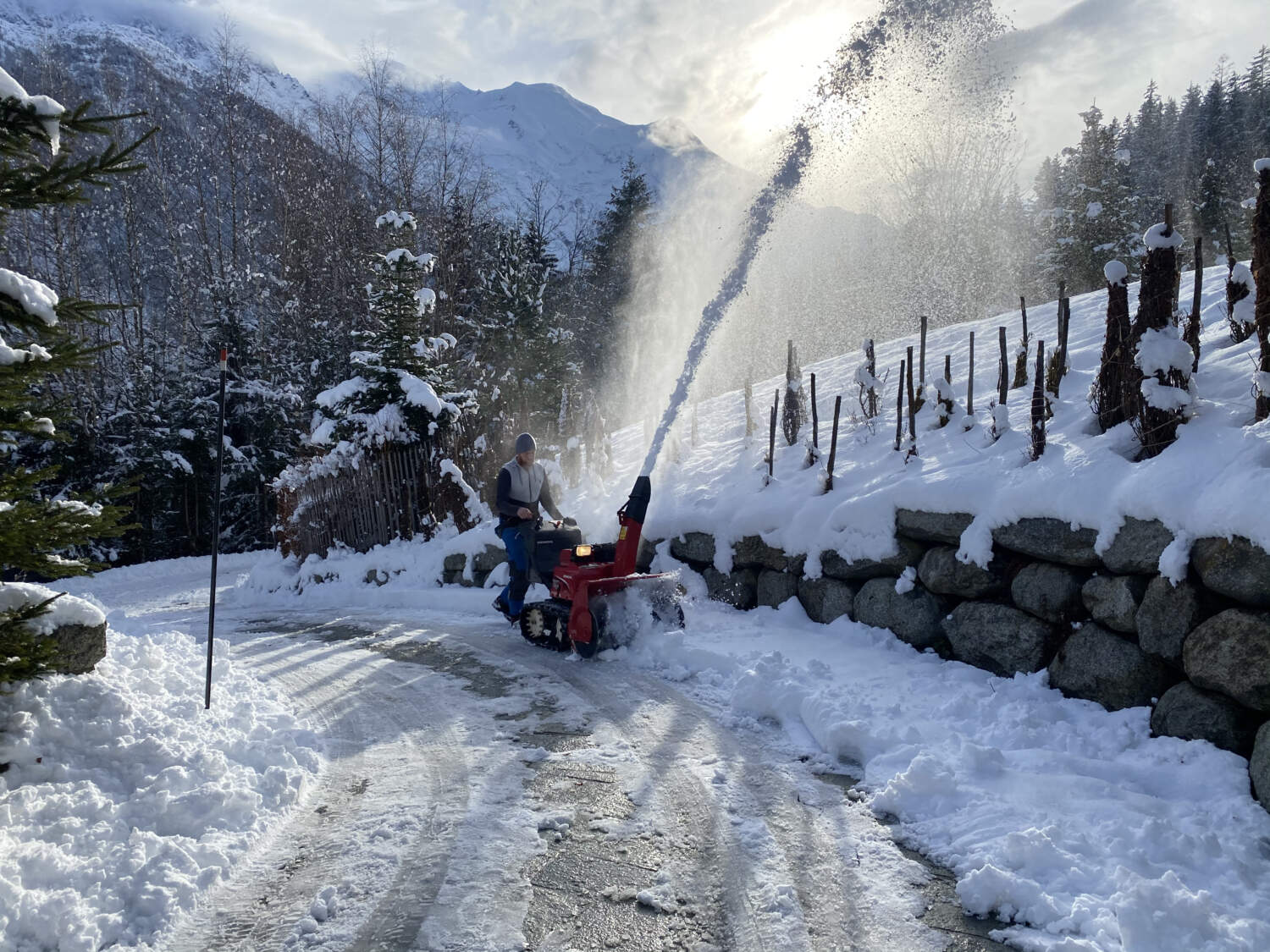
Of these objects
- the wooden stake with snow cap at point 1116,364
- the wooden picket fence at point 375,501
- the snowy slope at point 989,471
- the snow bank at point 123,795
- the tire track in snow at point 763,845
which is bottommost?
the tire track in snow at point 763,845

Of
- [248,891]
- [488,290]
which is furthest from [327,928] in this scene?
[488,290]

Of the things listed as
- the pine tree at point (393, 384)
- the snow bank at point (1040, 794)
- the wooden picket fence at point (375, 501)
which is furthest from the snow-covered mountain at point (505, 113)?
the snow bank at point (1040, 794)

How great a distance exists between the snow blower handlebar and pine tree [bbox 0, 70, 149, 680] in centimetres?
400

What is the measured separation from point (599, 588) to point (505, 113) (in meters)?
119

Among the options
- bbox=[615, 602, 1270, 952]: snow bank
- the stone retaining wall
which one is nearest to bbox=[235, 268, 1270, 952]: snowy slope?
bbox=[615, 602, 1270, 952]: snow bank

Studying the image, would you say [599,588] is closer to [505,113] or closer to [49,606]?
[49,606]

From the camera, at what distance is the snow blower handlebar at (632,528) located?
6.90 metres

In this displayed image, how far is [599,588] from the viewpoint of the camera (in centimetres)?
681

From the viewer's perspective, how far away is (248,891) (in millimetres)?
3166

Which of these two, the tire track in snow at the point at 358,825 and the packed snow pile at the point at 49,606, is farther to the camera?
the packed snow pile at the point at 49,606

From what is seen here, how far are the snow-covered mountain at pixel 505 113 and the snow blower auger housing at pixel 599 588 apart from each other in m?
18.3

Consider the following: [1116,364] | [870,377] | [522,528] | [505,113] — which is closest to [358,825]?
[522,528]

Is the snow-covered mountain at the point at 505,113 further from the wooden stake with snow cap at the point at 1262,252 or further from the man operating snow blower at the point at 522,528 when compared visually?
the wooden stake with snow cap at the point at 1262,252

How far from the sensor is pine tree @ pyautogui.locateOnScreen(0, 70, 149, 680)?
3.18m
